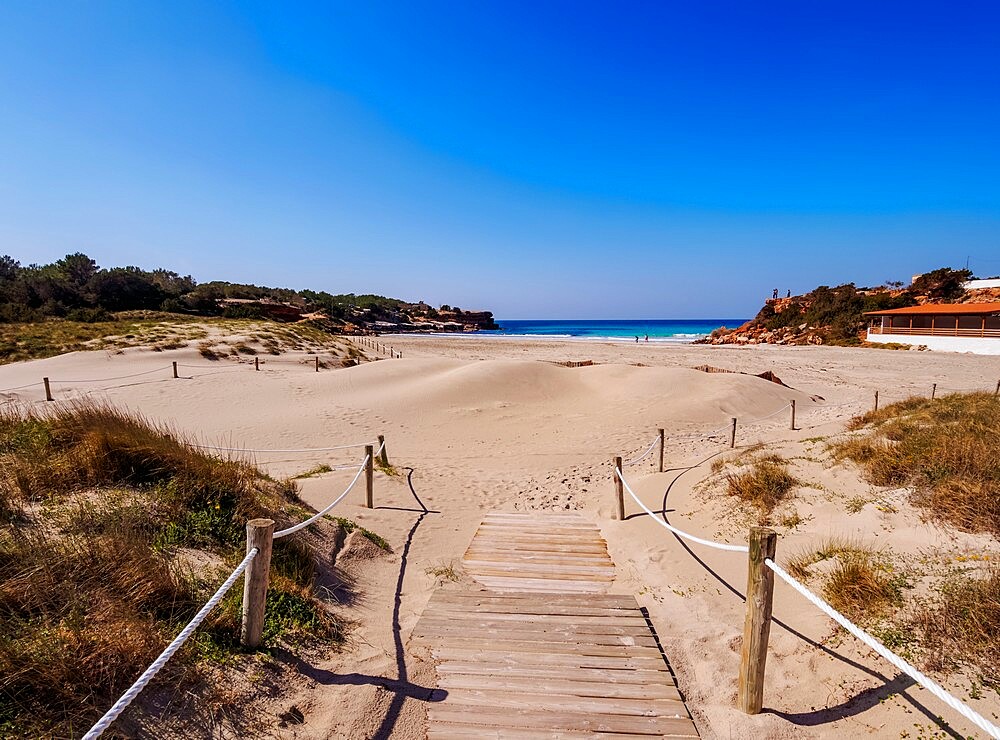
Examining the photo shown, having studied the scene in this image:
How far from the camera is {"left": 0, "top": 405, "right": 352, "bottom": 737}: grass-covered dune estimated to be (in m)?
2.63

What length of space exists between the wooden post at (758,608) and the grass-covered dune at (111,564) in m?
3.42

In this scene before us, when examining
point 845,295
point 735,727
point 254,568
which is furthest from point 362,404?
point 845,295

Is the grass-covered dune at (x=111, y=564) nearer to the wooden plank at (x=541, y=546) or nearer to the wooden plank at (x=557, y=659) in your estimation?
the wooden plank at (x=557, y=659)

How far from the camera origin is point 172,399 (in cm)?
1778

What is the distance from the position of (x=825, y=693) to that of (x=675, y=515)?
4386mm

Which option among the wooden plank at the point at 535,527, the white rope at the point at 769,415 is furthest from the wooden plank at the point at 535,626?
the white rope at the point at 769,415

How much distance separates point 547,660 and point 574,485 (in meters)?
6.75

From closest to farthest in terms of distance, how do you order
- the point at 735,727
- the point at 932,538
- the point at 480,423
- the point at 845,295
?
the point at 735,727 → the point at 932,538 → the point at 480,423 → the point at 845,295

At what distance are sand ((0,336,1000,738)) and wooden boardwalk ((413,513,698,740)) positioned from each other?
24 centimetres

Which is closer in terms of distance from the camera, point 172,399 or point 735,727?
point 735,727

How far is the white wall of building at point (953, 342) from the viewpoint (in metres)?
34.0

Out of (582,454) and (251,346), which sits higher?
(251,346)

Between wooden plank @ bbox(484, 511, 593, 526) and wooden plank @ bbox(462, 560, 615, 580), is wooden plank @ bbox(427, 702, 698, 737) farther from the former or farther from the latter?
wooden plank @ bbox(484, 511, 593, 526)

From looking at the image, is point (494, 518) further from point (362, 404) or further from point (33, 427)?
point (362, 404)
